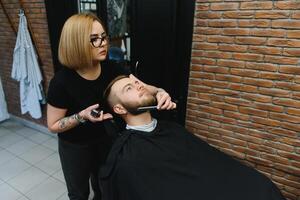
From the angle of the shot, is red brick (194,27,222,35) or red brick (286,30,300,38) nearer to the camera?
red brick (286,30,300,38)

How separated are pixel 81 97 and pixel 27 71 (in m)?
1.77

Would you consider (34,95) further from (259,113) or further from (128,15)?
(259,113)

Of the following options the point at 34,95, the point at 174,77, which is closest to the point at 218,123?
the point at 174,77

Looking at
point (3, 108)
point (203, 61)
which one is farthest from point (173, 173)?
point (3, 108)

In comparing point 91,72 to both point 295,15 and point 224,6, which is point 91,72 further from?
point 295,15

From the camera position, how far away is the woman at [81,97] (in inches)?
51.9

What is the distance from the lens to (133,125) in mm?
1465

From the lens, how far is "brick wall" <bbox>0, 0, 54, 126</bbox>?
2.74m

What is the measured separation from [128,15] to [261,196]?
2.02m

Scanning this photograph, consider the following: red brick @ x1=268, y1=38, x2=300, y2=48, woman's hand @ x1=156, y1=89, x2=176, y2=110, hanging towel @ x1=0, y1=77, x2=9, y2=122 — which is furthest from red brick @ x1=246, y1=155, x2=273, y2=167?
hanging towel @ x1=0, y1=77, x2=9, y2=122

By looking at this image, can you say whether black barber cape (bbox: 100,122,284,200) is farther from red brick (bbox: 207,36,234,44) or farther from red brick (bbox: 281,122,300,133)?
red brick (bbox: 207,36,234,44)

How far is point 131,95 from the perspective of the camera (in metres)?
1.40

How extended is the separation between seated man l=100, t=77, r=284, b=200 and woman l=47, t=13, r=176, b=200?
0.44 feet

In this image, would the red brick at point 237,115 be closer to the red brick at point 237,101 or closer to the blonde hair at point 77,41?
the red brick at point 237,101
